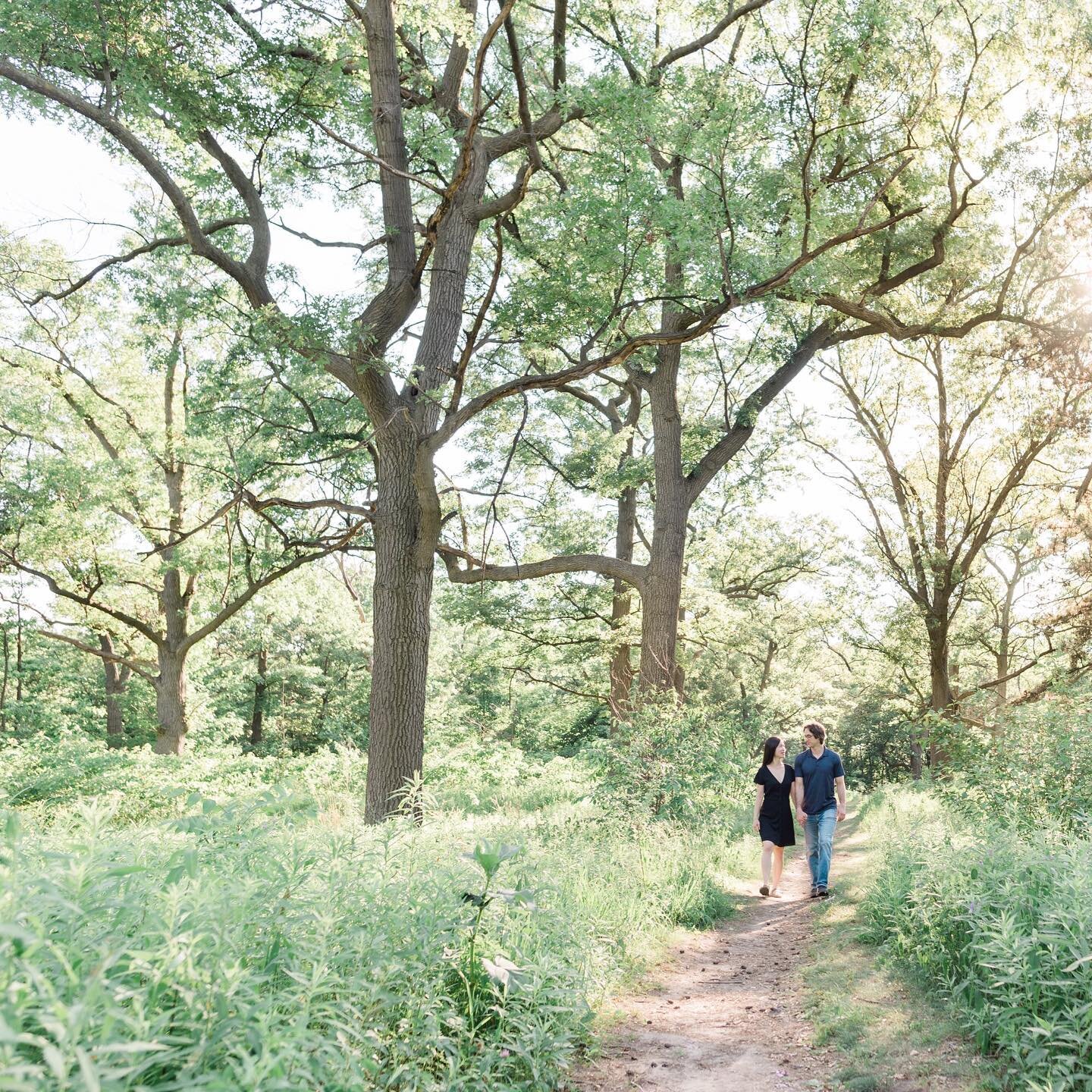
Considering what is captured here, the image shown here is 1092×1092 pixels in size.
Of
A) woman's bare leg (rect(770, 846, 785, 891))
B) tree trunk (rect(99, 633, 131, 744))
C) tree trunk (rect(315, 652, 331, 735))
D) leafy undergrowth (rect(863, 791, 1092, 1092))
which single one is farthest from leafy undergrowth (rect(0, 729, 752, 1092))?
tree trunk (rect(315, 652, 331, 735))

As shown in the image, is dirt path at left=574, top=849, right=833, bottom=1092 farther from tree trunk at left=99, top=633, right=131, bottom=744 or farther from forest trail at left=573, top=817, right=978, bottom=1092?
tree trunk at left=99, top=633, right=131, bottom=744

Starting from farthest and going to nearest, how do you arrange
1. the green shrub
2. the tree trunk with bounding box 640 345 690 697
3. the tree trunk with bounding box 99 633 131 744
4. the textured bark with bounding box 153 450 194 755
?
1. the tree trunk with bounding box 99 633 131 744
2. the textured bark with bounding box 153 450 194 755
3. the tree trunk with bounding box 640 345 690 697
4. the green shrub

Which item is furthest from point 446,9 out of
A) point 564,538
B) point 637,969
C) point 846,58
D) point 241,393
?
point 564,538

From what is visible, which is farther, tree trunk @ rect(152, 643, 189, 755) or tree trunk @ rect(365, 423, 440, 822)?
tree trunk @ rect(152, 643, 189, 755)

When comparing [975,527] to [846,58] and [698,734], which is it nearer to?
[698,734]

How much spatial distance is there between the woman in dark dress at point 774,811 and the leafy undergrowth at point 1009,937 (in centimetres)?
264

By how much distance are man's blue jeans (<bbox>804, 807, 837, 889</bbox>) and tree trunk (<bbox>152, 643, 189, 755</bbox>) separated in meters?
16.2

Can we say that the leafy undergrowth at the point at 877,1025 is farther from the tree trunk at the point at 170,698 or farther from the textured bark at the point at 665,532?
the tree trunk at the point at 170,698

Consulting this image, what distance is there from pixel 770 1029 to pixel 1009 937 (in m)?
1.74

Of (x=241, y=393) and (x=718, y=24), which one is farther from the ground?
(x=718, y=24)

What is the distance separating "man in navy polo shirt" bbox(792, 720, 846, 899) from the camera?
8.77m

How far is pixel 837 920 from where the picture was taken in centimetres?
730

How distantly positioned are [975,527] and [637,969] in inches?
764

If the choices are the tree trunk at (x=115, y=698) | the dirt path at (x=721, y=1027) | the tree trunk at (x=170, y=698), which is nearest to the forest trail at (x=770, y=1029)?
the dirt path at (x=721, y=1027)
